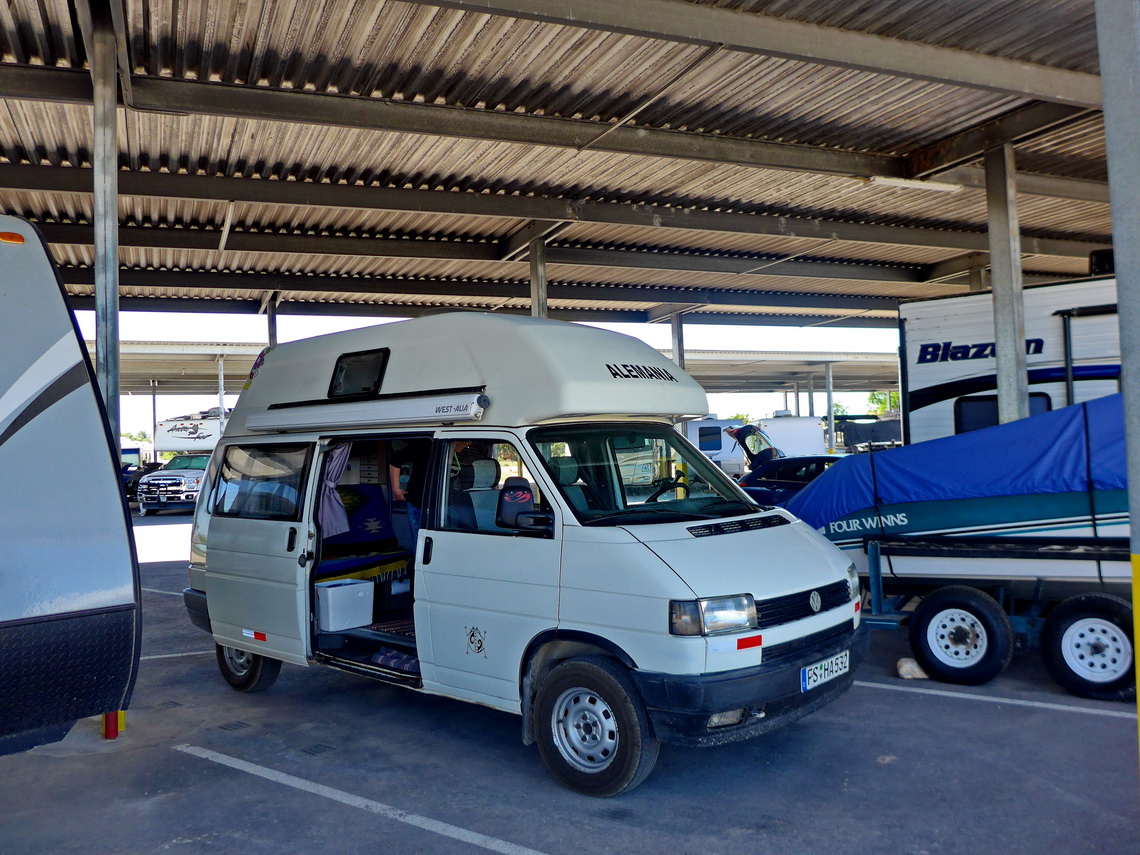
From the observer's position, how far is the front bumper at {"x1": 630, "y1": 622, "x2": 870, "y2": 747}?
426 cm

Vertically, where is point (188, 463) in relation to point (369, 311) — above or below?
below

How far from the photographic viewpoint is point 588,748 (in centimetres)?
469

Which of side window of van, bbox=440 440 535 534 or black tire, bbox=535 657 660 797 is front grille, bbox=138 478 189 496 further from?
black tire, bbox=535 657 660 797

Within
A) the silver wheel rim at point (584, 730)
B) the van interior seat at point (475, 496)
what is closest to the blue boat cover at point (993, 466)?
the van interior seat at point (475, 496)

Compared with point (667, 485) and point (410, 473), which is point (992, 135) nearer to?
point (667, 485)

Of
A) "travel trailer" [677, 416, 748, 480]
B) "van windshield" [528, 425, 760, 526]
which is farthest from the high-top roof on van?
"travel trailer" [677, 416, 748, 480]

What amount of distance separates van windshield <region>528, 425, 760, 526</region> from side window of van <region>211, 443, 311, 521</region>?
217cm

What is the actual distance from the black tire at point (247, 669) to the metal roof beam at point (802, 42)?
5.17 metres

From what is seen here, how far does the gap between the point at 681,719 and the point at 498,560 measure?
1.38 m

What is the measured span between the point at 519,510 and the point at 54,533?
7.32 ft

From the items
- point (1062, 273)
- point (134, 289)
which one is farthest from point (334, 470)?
point (1062, 273)

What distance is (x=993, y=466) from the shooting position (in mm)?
6516

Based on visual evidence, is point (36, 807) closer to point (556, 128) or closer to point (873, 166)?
point (556, 128)

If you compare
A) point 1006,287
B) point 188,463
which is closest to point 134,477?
point 188,463
